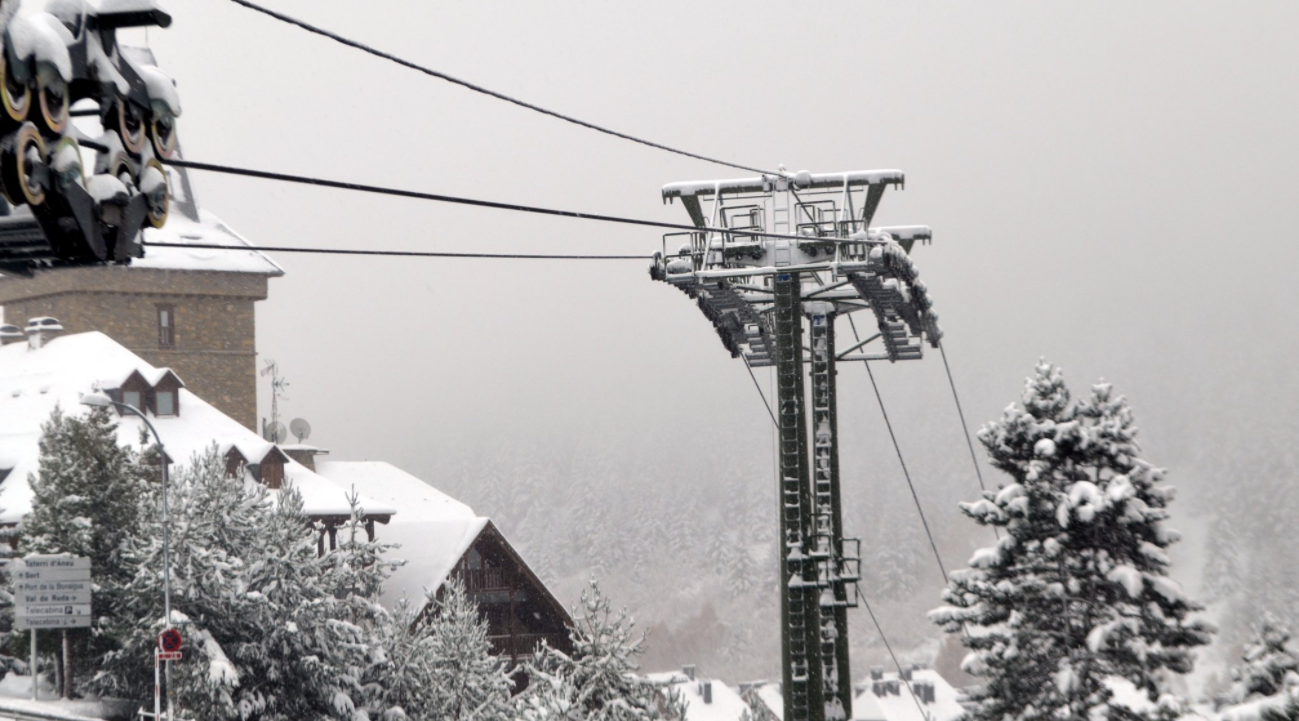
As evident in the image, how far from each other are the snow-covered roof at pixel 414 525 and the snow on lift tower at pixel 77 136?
1617 inches

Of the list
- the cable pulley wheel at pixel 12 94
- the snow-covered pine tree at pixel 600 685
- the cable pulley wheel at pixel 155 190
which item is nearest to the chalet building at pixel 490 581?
the snow-covered pine tree at pixel 600 685

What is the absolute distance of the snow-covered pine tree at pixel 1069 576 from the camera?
892 inches

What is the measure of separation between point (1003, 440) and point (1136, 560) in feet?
9.05

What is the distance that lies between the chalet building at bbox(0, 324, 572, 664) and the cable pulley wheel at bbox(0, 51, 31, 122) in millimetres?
44903

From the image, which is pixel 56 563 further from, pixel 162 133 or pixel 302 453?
pixel 162 133

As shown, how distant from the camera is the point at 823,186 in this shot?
23281mm

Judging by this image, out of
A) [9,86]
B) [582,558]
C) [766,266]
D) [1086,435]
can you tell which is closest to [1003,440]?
[1086,435]

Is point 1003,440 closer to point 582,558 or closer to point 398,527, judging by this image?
point 398,527

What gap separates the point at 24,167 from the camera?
7.04 m

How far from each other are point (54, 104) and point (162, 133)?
1.04 metres

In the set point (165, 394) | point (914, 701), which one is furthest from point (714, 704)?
point (165, 394)

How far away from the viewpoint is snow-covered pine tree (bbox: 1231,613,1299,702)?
16.8m

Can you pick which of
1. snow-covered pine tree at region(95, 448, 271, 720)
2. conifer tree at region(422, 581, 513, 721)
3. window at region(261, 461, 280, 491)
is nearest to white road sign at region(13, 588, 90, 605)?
snow-covered pine tree at region(95, 448, 271, 720)

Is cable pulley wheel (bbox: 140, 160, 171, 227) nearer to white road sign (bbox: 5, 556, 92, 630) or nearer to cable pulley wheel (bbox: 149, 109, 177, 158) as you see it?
cable pulley wheel (bbox: 149, 109, 177, 158)
